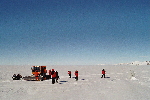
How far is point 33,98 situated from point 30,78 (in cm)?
1080

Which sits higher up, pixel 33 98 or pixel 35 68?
pixel 35 68

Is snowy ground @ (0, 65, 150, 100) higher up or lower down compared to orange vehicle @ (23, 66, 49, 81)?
lower down

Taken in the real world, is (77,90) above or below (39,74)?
below

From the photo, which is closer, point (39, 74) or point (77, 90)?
point (77, 90)

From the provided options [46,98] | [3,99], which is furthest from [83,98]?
[3,99]

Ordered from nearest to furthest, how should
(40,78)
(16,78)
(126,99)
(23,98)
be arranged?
(126,99) < (23,98) < (40,78) < (16,78)

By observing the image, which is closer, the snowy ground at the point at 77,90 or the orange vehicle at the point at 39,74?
the snowy ground at the point at 77,90

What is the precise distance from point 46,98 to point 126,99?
520cm

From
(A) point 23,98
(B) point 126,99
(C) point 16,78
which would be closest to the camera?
(B) point 126,99

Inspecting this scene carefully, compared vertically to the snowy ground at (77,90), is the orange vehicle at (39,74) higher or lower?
higher

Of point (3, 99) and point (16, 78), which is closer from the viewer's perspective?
point (3, 99)

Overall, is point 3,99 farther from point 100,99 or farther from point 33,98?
point 100,99

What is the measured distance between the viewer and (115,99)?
922 centimetres

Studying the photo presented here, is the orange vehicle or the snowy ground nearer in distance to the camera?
→ the snowy ground
